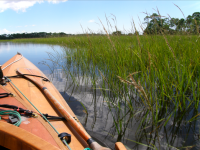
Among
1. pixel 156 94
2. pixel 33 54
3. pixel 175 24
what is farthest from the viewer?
pixel 33 54

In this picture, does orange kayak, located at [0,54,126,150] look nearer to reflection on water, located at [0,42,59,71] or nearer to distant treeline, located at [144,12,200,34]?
distant treeline, located at [144,12,200,34]

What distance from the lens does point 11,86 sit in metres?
1.77

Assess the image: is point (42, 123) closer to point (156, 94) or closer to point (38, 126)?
point (38, 126)

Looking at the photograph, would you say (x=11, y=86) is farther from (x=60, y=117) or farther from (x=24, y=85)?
(x=60, y=117)

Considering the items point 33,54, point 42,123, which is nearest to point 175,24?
point 42,123

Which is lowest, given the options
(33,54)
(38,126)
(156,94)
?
(38,126)

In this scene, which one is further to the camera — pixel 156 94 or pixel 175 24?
pixel 175 24

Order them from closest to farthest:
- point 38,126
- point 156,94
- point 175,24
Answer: point 38,126 → point 156,94 → point 175,24

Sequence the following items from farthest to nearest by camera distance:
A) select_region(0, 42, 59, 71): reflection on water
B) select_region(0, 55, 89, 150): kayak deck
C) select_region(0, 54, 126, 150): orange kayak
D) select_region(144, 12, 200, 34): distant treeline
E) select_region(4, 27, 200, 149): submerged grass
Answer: select_region(0, 42, 59, 71): reflection on water → select_region(144, 12, 200, 34): distant treeline → select_region(4, 27, 200, 149): submerged grass → select_region(0, 55, 89, 150): kayak deck → select_region(0, 54, 126, 150): orange kayak

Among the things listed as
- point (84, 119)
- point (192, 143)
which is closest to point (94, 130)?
point (84, 119)

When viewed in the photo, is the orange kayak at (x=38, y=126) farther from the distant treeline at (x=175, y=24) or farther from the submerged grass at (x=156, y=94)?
the distant treeline at (x=175, y=24)

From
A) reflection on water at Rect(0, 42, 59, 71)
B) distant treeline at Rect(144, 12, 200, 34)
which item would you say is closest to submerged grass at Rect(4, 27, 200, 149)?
distant treeline at Rect(144, 12, 200, 34)

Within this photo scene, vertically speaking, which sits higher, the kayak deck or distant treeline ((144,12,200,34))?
distant treeline ((144,12,200,34))

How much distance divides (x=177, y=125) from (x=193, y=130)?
160 mm
